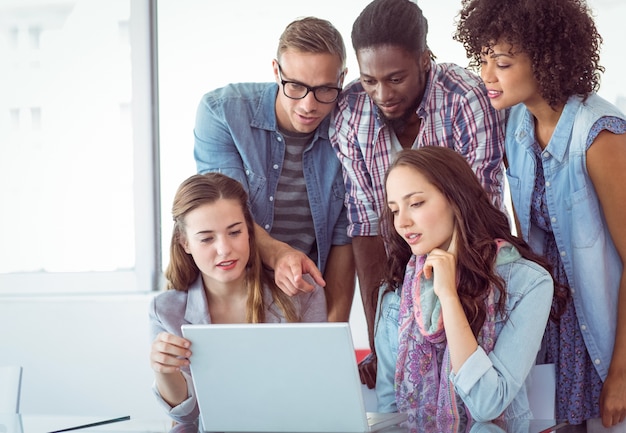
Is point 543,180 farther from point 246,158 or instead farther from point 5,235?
point 5,235

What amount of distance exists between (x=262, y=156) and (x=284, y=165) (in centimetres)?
7

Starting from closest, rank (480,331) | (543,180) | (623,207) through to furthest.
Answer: (480,331) < (623,207) < (543,180)

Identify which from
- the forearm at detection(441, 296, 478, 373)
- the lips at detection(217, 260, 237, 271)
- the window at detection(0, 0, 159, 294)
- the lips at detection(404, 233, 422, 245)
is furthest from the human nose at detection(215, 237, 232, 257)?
the window at detection(0, 0, 159, 294)

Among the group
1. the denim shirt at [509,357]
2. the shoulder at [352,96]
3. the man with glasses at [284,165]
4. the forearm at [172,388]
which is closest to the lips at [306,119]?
the man with glasses at [284,165]

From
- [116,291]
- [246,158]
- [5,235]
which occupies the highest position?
[246,158]

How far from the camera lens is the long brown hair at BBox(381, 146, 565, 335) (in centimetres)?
193

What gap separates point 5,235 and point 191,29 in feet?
4.65

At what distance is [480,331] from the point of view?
191 centimetres

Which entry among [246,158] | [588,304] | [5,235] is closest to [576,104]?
[588,304]

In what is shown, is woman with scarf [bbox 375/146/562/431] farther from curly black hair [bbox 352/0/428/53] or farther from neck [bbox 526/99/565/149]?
curly black hair [bbox 352/0/428/53]

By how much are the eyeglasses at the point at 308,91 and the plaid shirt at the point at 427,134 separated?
77 mm

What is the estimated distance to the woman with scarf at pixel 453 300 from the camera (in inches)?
71.6

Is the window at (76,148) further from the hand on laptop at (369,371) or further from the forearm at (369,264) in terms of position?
the hand on laptop at (369,371)

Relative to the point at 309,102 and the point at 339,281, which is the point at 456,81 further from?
the point at 339,281
